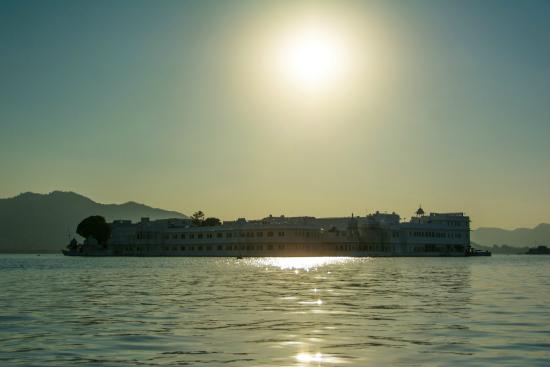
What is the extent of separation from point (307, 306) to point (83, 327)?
11.4 metres

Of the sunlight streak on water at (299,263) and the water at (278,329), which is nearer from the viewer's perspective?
the water at (278,329)

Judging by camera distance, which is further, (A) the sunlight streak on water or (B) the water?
(A) the sunlight streak on water

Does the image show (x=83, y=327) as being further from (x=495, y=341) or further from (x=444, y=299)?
(x=444, y=299)

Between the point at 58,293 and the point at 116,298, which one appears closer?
A: the point at 116,298

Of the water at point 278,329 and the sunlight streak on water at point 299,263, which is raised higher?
the sunlight streak on water at point 299,263

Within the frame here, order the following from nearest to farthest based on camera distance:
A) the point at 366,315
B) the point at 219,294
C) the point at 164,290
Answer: the point at 366,315
the point at 219,294
the point at 164,290

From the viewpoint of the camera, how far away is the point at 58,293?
44.7 meters

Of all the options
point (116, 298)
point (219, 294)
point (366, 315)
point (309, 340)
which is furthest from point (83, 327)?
point (219, 294)

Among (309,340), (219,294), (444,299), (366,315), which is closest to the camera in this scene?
(309,340)

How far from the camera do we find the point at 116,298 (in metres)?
39.6

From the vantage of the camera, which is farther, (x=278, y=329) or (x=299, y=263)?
(x=299, y=263)

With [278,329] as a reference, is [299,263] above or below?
above

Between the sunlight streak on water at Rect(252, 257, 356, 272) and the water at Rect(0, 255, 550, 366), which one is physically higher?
the sunlight streak on water at Rect(252, 257, 356, 272)

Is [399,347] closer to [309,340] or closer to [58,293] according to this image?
[309,340]
